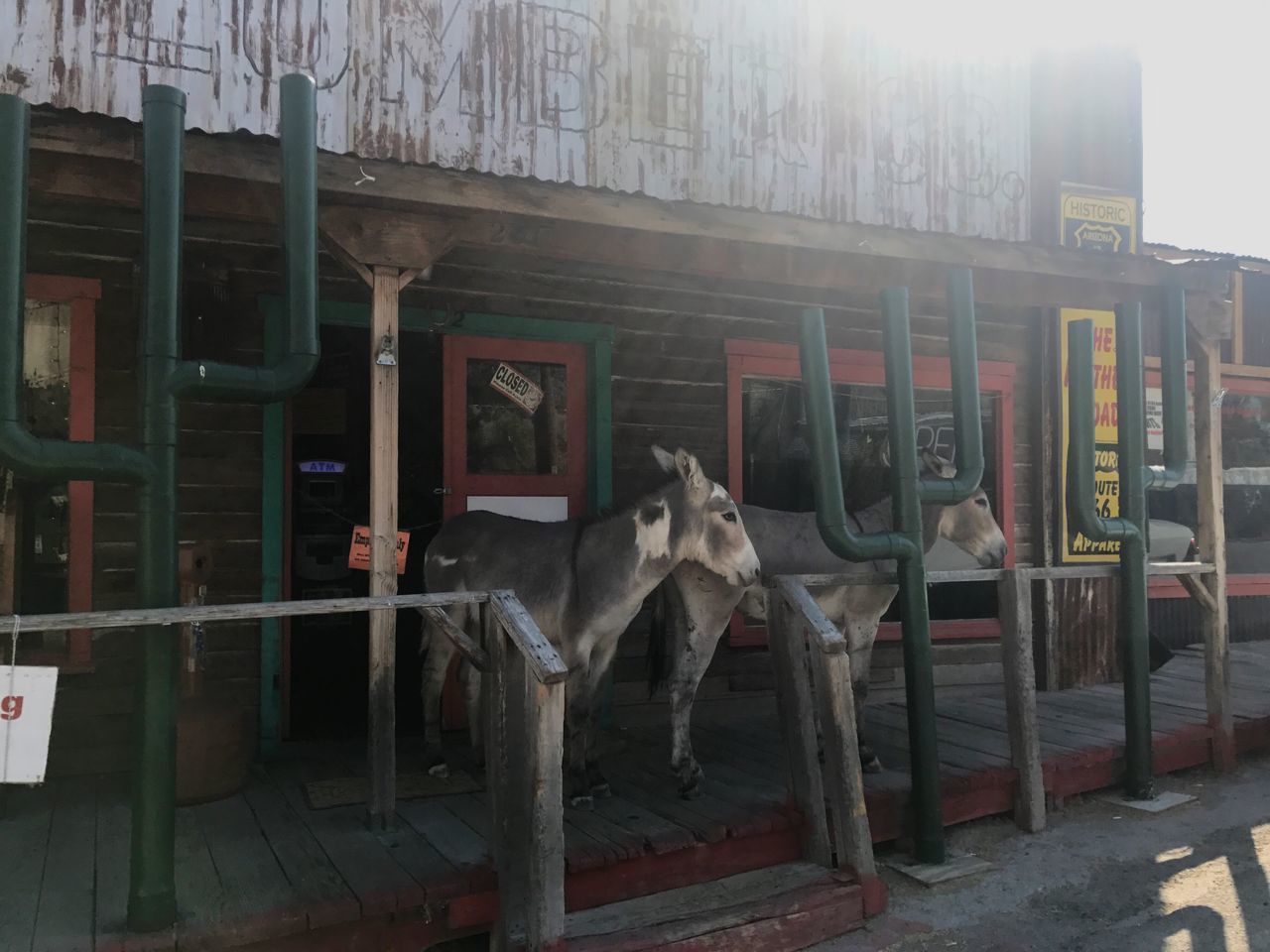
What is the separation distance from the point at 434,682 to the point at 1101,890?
3.64 metres

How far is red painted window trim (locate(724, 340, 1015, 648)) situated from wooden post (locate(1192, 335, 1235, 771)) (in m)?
1.36

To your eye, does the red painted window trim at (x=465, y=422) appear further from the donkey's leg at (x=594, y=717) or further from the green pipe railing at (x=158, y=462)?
the green pipe railing at (x=158, y=462)

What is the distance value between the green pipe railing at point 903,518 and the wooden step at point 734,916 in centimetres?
76

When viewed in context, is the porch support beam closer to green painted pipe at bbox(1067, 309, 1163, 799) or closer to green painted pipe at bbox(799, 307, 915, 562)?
green painted pipe at bbox(799, 307, 915, 562)

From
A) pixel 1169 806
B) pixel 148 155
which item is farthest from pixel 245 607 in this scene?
pixel 1169 806

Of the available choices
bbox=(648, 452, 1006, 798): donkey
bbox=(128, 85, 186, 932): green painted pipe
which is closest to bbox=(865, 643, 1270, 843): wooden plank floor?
bbox=(648, 452, 1006, 798): donkey

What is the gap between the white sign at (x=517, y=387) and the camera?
20.8 feet

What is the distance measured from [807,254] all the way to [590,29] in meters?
1.86

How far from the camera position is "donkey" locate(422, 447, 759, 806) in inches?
193

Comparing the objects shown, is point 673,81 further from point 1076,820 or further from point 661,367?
point 1076,820

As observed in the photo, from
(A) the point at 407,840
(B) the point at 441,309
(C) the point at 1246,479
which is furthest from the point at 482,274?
(C) the point at 1246,479

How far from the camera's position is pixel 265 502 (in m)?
5.62

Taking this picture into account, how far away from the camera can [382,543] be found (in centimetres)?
424

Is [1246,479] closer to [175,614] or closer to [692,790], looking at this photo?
[692,790]
